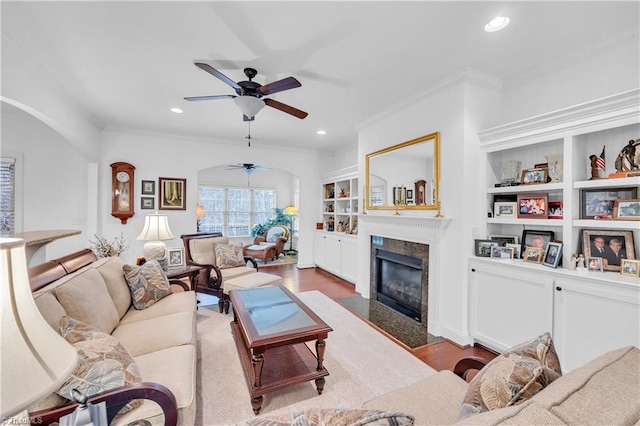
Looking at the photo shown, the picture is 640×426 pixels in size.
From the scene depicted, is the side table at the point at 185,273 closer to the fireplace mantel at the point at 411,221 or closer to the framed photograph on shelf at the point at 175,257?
the framed photograph on shelf at the point at 175,257

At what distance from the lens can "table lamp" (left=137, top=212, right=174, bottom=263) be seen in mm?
3406

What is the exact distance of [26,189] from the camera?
4.13 m

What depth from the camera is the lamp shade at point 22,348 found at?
593 millimetres

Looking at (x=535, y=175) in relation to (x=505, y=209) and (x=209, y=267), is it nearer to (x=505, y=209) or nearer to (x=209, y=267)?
(x=505, y=209)

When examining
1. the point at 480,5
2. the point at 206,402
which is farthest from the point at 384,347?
the point at 480,5

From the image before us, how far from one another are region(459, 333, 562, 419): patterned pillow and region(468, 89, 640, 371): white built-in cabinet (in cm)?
134

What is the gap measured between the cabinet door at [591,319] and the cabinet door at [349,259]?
118 inches

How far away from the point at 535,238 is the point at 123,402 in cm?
325

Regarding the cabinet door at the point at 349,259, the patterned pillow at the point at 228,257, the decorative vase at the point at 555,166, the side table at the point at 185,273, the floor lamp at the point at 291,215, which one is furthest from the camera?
the floor lamp at the point at 291,215

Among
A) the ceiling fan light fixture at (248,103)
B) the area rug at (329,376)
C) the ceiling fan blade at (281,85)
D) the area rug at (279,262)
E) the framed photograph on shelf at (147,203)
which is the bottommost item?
the area rug at (329,376)

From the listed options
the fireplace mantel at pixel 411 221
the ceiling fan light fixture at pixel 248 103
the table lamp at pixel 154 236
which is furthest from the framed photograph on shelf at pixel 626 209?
the table lamp at pixel 154 236

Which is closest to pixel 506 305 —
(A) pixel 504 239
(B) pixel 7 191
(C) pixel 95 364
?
(A) pixel 504 239

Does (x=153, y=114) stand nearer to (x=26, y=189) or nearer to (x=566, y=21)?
(x=26, y=189)

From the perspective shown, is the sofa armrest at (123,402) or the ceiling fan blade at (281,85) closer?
the sofa armrest at (123,402)
